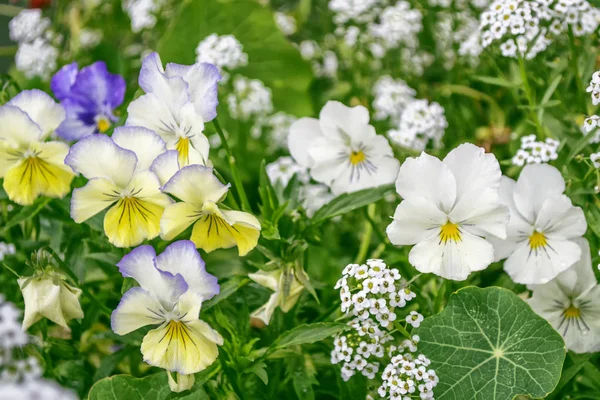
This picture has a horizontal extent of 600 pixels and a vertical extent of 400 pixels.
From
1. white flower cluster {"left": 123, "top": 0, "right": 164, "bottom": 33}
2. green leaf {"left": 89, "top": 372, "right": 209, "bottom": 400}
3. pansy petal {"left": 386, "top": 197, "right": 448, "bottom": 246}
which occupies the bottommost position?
white flower cluster {"left": 123, "top": 0, "right": 164, "bottom": 33}

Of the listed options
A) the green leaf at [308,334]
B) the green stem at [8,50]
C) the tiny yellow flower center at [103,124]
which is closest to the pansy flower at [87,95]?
the tiny yellow flower center at [103,124]

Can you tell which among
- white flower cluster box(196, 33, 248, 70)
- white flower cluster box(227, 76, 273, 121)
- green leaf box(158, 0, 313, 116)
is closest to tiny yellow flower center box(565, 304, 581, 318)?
white flower cluster box(196, 33, 248, 70)

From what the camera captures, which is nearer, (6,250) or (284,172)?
(6,250)

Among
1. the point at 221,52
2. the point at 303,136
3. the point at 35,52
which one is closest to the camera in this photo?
the point at 303,136

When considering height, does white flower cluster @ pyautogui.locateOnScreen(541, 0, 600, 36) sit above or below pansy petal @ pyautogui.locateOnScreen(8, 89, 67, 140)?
above

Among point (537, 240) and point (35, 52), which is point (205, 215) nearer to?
point (537, 240)

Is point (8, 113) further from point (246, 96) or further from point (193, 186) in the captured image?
point (246, 96)

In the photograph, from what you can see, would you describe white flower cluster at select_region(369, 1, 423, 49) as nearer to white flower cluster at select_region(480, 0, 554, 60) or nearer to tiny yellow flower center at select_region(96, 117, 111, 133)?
white flower cluster at select_region(480, 0, 554, 60)

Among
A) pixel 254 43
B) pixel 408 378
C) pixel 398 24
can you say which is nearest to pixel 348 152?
pixel 408 378
